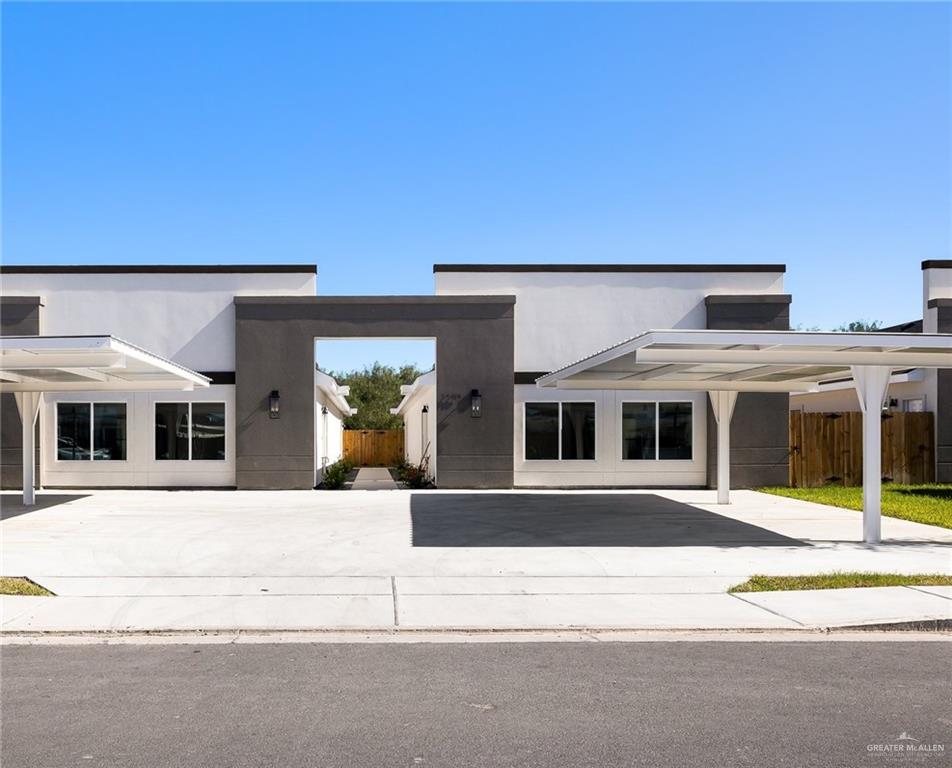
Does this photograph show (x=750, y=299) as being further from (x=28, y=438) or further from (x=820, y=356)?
(x=28, y=438)

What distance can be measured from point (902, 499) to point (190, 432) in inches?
699

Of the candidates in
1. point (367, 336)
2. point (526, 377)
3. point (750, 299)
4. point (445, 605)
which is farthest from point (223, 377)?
point (445, 605)

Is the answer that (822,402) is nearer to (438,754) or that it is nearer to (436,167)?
(436,167)

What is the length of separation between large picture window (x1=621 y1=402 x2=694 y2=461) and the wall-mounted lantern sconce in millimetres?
3908

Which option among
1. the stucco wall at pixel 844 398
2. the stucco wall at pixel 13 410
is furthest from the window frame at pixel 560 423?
the stucco wall at pixel 13 410

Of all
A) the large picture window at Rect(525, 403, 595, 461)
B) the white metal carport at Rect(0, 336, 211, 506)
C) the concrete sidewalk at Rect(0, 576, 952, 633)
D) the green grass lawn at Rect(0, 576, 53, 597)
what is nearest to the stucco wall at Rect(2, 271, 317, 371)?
the white metal carport at Rect(0, 336, 211, 506)

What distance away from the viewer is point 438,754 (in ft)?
15.9

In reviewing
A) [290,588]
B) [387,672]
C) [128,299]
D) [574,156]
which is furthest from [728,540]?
[128,299]

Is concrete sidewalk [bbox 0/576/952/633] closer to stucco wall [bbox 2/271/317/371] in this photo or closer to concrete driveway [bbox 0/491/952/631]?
concrete driveway [bbox 0/491/952/631]

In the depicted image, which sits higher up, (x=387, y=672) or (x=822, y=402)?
(x=822, y=402)

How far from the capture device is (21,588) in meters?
9.38

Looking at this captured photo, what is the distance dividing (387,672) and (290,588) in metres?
3.39

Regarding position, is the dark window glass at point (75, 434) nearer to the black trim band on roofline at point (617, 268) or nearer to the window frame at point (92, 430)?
the window frame at point (92, 430)

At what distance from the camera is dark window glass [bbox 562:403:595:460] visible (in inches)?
891
